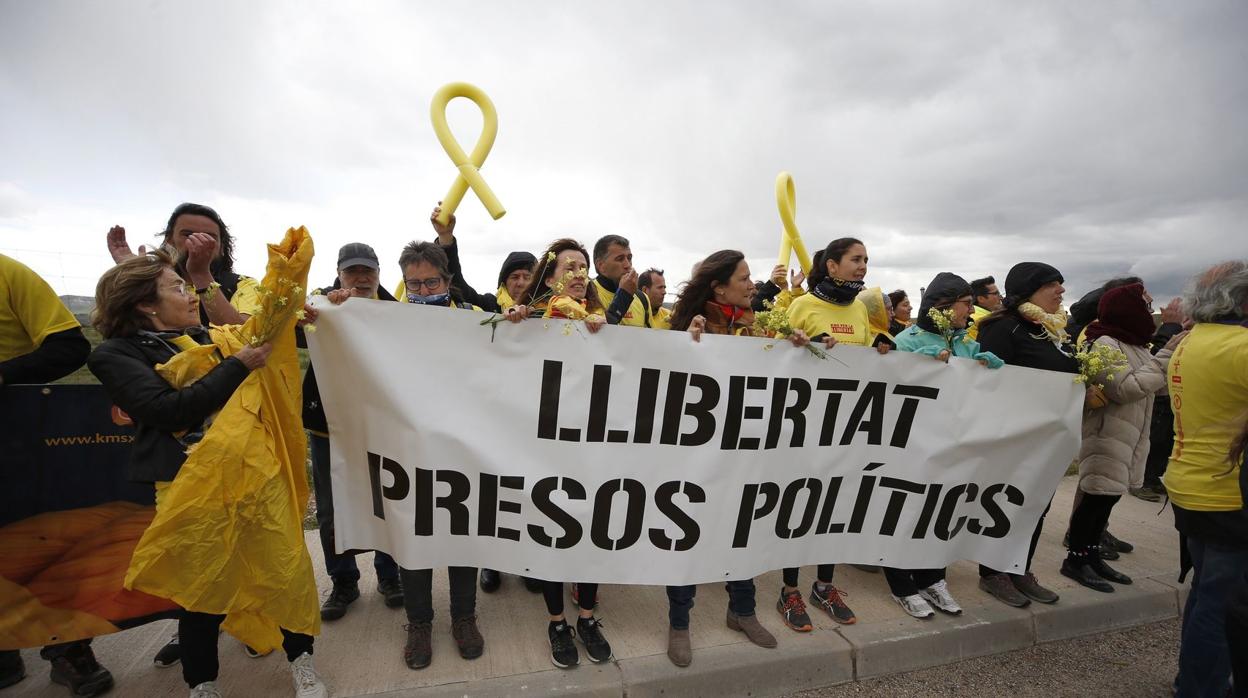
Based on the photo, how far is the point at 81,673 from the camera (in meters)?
2.54

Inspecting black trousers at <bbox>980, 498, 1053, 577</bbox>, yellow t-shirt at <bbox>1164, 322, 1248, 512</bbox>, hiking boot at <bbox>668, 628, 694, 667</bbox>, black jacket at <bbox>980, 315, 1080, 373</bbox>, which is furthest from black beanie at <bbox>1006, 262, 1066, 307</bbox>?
hiking boot at <bbox>668, 628, 694, 667</bbox>

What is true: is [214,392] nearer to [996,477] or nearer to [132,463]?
[132,463]

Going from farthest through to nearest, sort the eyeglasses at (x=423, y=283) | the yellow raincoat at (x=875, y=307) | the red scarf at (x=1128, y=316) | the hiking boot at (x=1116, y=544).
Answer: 1. the yellow raincoat at (x=875, y=307)
2. the hiking boot at (x=1116, y=544)
3. the red scarf at (x=1128, y=316)
4. the eyeglasses at (x=423, y=283)

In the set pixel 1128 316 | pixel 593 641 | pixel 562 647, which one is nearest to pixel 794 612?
pixel 593 641

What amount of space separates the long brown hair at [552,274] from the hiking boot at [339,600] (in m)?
1.96

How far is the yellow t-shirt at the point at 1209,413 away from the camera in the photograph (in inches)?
98.1

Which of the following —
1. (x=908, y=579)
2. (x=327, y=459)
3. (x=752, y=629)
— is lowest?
(x=752, y=629)

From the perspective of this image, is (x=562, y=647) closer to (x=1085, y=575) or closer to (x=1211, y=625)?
(x=1211, y=625)

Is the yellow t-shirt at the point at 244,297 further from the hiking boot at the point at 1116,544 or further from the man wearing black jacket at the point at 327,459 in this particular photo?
the hiking boot at the point at 1116,544

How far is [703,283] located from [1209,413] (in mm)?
2459

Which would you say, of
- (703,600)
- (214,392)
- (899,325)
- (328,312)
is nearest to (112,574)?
(214,392)

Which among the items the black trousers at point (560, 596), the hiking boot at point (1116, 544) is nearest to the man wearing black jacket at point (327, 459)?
the black trousers at point (560, 596)

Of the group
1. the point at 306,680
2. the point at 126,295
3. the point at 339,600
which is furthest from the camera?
the point at 339,600

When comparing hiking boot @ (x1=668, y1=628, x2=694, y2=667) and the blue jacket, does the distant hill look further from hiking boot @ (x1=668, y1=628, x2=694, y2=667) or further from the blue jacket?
the blue jacket
